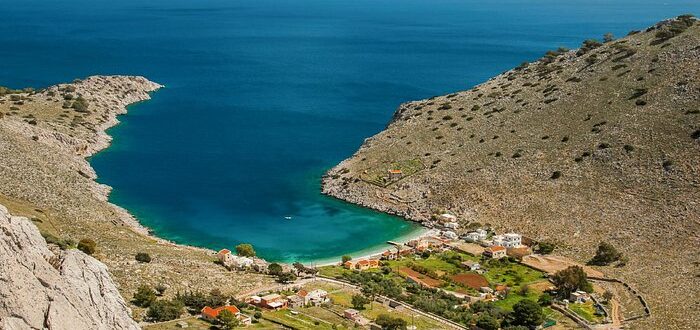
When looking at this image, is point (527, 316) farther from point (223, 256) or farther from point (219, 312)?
point (223, 256)

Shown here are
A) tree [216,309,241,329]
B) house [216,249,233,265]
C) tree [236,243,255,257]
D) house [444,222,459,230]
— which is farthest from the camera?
house [444,222,459,230]

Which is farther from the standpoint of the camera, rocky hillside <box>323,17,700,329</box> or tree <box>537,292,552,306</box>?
rocky hillside <box>323,17,700,329</box>

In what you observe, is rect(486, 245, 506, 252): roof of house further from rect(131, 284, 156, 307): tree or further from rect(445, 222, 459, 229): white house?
rect(131, 284, 156, 307): tree

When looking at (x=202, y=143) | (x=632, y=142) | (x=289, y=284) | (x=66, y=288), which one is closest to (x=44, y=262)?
(x=66, y=288)

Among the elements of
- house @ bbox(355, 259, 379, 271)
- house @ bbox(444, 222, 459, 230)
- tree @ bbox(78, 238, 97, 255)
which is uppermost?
house @ bbox(444, 222, 459, 230)

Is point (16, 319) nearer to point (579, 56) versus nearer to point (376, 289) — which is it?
point (376, 289)

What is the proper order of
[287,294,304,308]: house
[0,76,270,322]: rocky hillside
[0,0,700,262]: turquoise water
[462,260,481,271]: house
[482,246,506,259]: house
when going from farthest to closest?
[0,0,700,262]: turquoise water → [482,246,506,259]: house → [462,260,481,271]: house → [0,76,270,322]: rocky hillside → [287,294,304,308]: house

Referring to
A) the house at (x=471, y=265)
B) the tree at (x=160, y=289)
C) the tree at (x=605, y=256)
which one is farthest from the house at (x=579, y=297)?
the tree at (x=160, y=289)

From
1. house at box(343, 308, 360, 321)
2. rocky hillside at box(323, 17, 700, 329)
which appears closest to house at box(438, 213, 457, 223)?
rocky hillside at box(323, 17, 700, 329)
